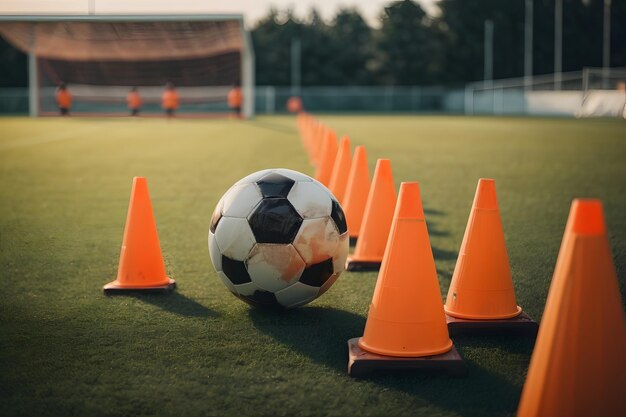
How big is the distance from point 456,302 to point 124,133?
904 inches

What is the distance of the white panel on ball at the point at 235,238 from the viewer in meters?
4.62

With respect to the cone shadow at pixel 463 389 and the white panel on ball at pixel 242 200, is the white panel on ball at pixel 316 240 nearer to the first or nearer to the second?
the white panel on ball at pixel 242 200

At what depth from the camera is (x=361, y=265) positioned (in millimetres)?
6043

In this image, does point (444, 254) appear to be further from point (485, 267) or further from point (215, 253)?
point (215, 253)

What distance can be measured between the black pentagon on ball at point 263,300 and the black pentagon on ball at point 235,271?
0.32 ft

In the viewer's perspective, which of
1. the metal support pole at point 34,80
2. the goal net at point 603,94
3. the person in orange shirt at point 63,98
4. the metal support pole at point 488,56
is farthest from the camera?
the metal support pole at point 488,56

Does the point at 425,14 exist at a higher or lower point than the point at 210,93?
higher

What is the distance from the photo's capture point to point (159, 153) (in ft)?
59.1

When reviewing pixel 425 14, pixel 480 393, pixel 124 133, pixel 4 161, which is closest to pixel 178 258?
pixel 480 393

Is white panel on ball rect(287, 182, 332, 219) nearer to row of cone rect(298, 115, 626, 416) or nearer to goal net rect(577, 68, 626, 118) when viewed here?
row of cone rect(298, 115, 626, 416)

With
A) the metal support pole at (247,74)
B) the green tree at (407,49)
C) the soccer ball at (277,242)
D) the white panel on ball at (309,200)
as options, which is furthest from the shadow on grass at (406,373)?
the green tree at (407,49)

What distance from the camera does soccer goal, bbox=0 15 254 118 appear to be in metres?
33.7

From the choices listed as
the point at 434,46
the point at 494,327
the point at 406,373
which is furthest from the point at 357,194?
the point at 434,46

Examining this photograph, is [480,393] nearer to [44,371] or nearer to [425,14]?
[44,371]
